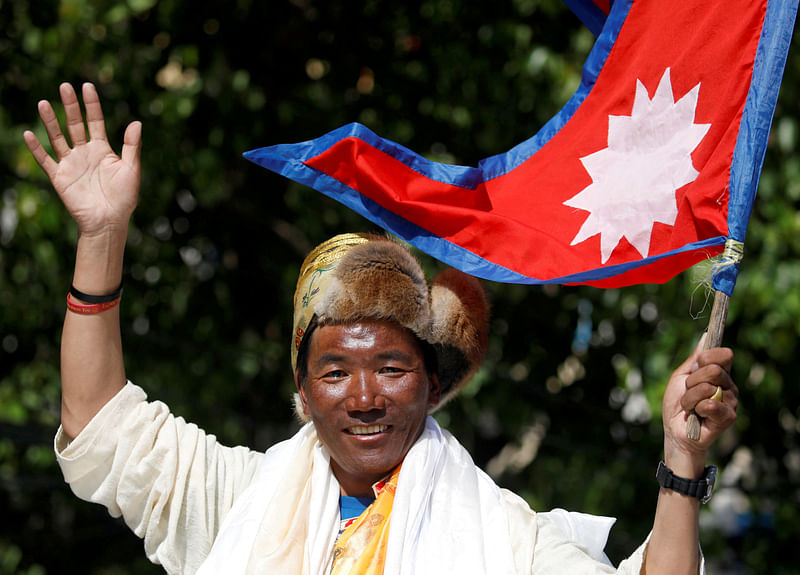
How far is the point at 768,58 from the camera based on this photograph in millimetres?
2174

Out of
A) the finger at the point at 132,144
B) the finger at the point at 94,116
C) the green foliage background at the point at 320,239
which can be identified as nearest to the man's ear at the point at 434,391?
the finger at the point at 132,144

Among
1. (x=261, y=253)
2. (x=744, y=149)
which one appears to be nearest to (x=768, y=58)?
(x=744, y=149)

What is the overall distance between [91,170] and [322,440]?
2.93 feet

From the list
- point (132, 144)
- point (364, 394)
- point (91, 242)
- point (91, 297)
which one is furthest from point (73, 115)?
point (364, 394)

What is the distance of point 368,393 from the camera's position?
7.75ft

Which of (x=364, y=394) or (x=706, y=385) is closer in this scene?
(x=706, y=385)

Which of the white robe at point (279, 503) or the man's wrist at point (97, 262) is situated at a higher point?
the man's wrist at point (97, 262)

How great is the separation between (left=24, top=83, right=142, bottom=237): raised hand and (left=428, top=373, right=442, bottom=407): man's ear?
0.85 meters

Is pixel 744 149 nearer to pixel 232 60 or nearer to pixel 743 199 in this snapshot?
pixel 743 199

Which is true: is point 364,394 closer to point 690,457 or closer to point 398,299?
point 398,299

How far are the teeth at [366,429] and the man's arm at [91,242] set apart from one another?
2.03 feet

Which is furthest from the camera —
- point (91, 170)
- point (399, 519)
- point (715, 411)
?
point (91, 170)

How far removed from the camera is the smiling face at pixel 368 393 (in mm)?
2375

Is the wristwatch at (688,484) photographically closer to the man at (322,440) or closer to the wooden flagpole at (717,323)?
the wooden flagpole at (717,323)
